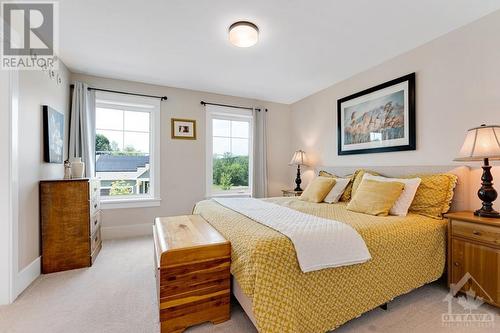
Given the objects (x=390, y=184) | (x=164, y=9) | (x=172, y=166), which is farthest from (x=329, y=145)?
(x=164, y=9)

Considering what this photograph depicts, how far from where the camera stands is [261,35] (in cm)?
234

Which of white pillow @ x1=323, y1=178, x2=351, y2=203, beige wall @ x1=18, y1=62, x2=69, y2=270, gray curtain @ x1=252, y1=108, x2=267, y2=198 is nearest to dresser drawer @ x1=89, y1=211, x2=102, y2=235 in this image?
beige wall @ x1=18, y1=62, x2=69, y2=270

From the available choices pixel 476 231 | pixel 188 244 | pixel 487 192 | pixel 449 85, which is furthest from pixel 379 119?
pixel 188 244

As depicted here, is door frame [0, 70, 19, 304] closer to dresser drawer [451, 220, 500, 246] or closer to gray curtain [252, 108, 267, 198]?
gray curtain [252, 108, 267, 198]

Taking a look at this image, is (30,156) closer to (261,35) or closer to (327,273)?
(261,35)

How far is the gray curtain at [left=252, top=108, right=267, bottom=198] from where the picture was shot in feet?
14.3

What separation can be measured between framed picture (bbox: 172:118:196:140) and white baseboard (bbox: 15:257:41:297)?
7.55 ft

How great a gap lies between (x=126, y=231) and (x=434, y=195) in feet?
13.0

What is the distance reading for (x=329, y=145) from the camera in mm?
3781

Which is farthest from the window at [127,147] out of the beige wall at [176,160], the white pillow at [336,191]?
the white pillow at [336,191]

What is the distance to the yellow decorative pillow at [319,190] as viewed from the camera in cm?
295

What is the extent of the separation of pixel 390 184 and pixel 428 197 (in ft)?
1.13

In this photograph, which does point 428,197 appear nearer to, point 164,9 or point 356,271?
point 356,271

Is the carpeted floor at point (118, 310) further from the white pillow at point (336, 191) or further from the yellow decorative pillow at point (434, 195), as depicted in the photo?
the white pillow at point (336, 191)
